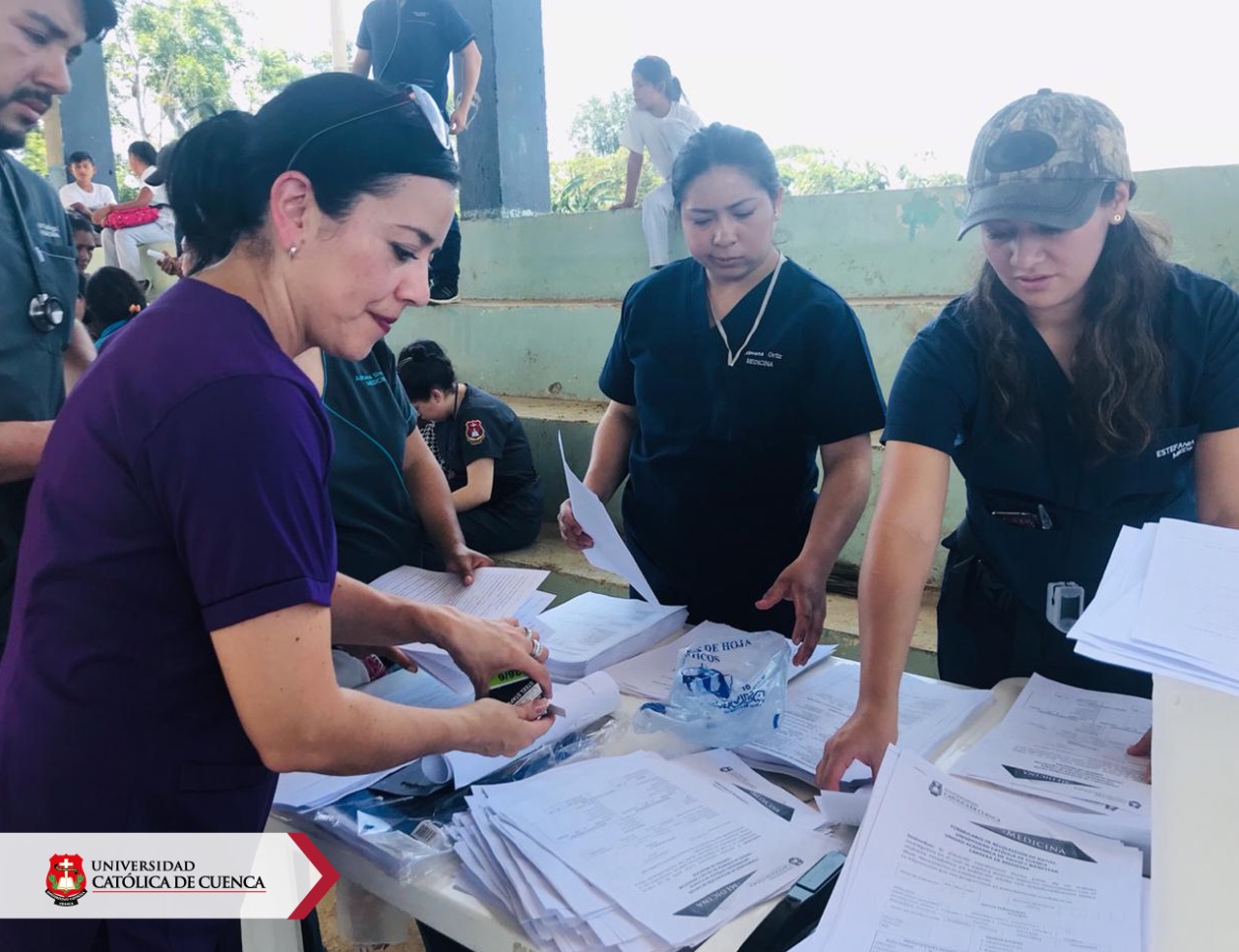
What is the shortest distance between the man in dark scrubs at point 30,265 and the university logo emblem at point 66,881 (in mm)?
532

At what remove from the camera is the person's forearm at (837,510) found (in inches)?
Result: 56.1

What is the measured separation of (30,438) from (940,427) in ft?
3.95

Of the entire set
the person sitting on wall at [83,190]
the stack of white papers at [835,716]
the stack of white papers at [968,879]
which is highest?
the person sitting on wall at [83,190]

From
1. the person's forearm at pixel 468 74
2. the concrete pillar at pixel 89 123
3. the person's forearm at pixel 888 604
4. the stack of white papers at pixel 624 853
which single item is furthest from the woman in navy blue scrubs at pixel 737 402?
the concrete pillar at pixel 89 123

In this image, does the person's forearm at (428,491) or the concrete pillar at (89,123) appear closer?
the person's forearm at (428,491)

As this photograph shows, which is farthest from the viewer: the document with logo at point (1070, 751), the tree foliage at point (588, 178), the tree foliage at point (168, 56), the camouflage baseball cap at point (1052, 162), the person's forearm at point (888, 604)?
the tree foliage at point (168, 56)

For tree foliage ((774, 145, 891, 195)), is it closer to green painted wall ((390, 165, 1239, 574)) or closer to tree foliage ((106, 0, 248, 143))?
green painted wall ((390, 165, 1239, 574))

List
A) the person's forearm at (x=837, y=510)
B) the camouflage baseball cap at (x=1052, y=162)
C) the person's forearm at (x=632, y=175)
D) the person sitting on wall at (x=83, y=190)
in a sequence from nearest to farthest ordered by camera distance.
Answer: the camouflage baseball cap at (x=1052, y=162), the person's forearm at (x=837, y=510), the person's forearm at (x=632, y=175), the person sitting on wall at (x=83, y=190)

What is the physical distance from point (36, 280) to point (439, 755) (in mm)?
958

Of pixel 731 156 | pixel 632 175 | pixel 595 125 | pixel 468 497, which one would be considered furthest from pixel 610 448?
pixel 595 125

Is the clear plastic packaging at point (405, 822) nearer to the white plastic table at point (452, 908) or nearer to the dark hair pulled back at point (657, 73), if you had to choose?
the white plastic table at point (452, 908)

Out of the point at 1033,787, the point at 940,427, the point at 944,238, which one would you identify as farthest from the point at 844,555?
the point at 1033,787

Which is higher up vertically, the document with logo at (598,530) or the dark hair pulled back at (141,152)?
the dark hair pulled back at (141,152)

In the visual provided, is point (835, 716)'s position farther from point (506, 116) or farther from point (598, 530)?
point (506, 116)
